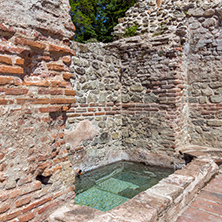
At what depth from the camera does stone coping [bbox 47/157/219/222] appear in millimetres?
1737

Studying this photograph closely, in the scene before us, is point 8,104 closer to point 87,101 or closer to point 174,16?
point 87,101

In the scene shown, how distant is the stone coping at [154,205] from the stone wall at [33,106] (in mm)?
235

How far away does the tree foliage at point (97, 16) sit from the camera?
9984mm

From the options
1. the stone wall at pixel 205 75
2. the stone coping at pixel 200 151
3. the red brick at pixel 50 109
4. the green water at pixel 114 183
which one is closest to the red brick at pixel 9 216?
the red brick at pixel 50 109

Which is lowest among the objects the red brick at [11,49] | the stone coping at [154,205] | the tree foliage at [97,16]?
the stone coping at [154,205]

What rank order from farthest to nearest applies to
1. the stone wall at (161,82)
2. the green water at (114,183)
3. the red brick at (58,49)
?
1. the stone wall at (161,82)
2. the green water at (114,183)
3. the red brick at (58,49)

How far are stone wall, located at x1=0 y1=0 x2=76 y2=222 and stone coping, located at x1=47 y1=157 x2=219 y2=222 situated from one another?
0.77 ft

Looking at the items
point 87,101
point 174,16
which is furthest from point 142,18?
point 87,101

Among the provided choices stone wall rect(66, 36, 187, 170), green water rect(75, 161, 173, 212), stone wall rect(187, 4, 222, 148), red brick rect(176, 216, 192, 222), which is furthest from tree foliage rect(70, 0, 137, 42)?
red brick rect(176, 216, 192, 222)

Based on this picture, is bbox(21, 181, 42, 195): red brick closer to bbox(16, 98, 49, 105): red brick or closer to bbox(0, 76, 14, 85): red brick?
bbox(16, 98, 49, 105): red brick

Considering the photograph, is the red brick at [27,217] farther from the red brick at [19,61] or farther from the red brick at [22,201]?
the red brick at [19,61]

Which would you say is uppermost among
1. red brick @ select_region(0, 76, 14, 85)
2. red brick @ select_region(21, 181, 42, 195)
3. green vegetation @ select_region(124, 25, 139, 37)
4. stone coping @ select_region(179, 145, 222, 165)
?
green vegetation @ select_region(124, 25, 139, 37)

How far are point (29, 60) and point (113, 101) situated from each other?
11.4 ft

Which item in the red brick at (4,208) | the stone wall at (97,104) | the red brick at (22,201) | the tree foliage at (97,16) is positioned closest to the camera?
Result: the red brick at (4,208)
